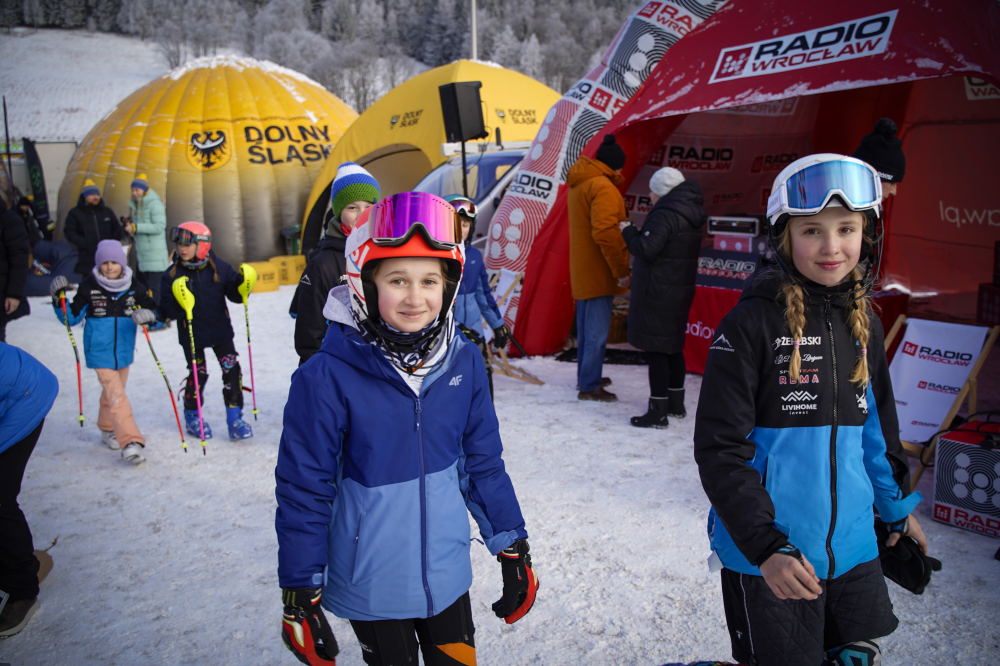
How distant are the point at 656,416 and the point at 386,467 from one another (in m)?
3.62

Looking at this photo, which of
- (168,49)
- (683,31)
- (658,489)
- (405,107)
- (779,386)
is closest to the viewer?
(779,386)

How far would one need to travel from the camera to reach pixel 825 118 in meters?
7.43

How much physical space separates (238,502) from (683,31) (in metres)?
5.94

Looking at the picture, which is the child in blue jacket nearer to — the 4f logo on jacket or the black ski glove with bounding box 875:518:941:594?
the 4f logo on jacket

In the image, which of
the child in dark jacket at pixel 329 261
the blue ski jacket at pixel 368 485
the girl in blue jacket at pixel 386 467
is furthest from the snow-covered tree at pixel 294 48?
the blue ski jacket at pixel 368 485

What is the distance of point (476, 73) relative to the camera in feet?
38.1

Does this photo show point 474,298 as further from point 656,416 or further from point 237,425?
point 237,425

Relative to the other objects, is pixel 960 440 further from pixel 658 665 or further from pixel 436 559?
pixel 436 559

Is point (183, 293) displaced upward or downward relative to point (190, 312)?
upward

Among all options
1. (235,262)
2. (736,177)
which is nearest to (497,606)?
(736,177)

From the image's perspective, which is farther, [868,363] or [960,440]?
[960,440]

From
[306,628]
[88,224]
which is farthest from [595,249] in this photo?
[88,224]

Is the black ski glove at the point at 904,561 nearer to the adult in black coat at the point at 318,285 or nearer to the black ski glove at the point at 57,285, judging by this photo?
the adult in black coat at the point at 318,285

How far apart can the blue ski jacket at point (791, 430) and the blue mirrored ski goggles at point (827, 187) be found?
21 centimetres
